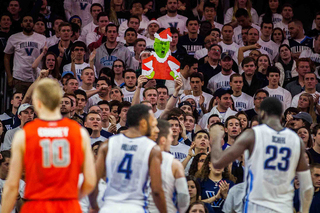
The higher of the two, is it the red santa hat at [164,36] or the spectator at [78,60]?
the red santa hat at [164,36]

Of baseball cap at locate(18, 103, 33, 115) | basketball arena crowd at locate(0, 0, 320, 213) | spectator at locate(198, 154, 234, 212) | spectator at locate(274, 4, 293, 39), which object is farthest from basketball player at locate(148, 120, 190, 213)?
spectator at locate(274, 4, 293, 39)

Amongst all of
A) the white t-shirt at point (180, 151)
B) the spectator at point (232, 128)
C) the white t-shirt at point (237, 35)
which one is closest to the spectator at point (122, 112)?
the white t-shirt at point (180, 151)

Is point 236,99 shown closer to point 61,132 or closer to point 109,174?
point 109,174

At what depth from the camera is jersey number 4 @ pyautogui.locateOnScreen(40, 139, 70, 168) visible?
4672 millimetres

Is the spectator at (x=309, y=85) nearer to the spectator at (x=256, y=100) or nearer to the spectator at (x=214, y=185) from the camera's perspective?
the spectator at (x=256, y=100)

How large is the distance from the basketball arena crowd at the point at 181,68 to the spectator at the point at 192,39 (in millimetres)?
26

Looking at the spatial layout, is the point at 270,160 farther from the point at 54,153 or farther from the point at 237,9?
the point at 237,9

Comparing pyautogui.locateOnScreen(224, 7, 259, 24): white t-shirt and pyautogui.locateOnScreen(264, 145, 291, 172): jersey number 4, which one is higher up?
pyautogui.locateOnScreen(224, 7, 259, 24): white t-shirt

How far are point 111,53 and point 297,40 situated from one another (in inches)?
196

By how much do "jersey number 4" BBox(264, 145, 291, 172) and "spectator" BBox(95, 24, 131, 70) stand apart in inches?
325

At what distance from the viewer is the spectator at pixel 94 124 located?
10297 millimetres

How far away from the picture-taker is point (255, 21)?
652 inches

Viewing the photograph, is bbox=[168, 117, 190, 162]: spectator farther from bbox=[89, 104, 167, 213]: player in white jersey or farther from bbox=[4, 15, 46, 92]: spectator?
bbox=[4, 15, 46, 92]: spectator

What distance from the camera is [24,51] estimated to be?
13906 mm
